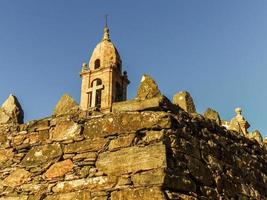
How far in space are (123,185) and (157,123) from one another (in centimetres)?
76

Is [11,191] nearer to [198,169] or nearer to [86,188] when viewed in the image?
[86,188]

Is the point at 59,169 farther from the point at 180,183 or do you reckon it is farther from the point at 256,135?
the point at 256,135

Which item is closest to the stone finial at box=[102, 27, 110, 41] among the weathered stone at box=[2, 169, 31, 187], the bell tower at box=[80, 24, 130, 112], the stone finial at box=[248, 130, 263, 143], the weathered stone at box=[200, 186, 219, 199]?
the bell tower at box=[80, 24, 130, 112]

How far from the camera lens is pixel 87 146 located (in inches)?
195

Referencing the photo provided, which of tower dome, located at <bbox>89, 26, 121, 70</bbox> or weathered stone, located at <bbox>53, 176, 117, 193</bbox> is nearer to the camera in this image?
weathered stone, located at <bbox>53, 176, 117, 193</bbox>

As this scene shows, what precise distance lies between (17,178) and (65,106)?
1051 millimetres

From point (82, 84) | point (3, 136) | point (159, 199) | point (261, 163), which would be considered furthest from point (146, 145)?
point (82, 84)

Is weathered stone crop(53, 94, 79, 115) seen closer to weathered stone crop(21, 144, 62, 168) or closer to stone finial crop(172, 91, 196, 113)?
weathered stone crop(21, 144, 62, 168)

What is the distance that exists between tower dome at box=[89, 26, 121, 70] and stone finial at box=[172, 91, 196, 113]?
104 feet

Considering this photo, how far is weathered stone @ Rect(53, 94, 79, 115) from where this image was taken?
5.51 meters

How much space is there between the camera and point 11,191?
5141 mm

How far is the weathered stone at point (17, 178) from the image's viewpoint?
5.14 metres

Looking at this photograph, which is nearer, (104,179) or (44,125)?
(104,179)

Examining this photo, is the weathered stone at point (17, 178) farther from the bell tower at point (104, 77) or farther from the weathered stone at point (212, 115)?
the bell tower at point (104, 77)
